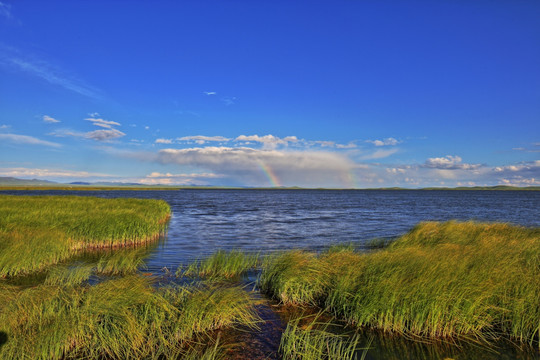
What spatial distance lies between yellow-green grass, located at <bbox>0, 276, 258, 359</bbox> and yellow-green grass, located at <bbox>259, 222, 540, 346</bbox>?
8.75 ft

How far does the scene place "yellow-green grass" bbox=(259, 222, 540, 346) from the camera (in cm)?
805

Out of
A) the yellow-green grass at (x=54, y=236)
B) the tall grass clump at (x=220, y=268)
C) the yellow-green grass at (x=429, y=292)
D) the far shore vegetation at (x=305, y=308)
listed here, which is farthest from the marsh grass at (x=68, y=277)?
the yellow-green grass at (x=429, y=292)

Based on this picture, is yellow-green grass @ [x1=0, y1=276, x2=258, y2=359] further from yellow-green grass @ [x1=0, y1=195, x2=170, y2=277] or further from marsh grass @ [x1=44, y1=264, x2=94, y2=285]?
yellow-green grass @ [x1=0, y1=195, x2=170, y2=277]

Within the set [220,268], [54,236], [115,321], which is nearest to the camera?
[115,321]

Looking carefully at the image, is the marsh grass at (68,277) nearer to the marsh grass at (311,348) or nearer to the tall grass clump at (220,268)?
the tall grass clump at (220,268)

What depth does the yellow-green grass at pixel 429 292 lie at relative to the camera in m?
8.05

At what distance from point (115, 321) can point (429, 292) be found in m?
7.73

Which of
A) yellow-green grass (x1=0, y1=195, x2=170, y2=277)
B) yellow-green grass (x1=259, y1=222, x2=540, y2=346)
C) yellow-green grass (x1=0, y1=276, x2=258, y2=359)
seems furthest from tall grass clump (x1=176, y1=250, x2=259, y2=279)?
yellow-green grass (x1=0, y1=195, x2=170, y2=277)

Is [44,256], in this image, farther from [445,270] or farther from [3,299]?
[445,270]

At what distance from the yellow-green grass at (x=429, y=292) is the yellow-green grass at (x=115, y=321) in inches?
105

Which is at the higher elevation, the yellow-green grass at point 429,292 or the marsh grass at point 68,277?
the yellow-green grass at point 429,292

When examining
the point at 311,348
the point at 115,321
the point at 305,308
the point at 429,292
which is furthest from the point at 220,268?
the point at 429,292

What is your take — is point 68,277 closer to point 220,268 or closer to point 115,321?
point 220,268

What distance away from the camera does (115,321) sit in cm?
712
